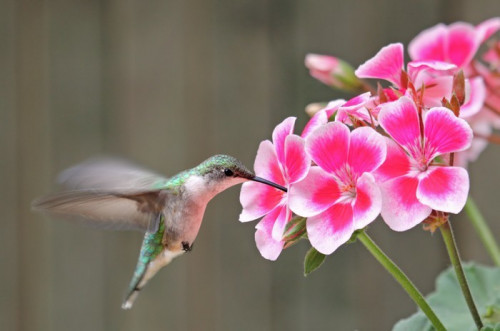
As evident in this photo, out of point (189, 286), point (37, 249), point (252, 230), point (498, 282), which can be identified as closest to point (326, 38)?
point (252, 230)

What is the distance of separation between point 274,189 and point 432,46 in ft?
0.98

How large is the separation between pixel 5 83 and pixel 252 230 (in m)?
0.74

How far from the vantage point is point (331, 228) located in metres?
0.54

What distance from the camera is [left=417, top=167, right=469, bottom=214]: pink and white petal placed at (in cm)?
51

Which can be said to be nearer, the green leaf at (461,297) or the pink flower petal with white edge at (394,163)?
the pink flower petal with white edge at (394,163)

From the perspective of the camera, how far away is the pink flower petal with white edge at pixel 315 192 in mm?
547

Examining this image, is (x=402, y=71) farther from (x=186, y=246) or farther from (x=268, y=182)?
(x=186, y=246)

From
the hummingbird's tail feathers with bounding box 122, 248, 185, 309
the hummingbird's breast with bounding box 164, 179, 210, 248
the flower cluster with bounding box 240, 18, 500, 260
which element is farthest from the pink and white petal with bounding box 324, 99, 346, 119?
the hummingbird's tail feathers with bounding box 122, 248, 185, 309

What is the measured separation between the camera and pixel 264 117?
1.99m

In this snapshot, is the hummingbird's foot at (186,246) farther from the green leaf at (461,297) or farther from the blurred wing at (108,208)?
the green leaf at (461,297)

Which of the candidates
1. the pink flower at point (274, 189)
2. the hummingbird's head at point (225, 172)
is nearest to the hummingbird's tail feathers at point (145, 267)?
the hummingbird's head at point (225, 172)

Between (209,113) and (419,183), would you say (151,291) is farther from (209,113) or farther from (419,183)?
(419,183)

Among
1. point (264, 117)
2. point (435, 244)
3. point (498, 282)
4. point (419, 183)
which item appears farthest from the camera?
point (264, 117)

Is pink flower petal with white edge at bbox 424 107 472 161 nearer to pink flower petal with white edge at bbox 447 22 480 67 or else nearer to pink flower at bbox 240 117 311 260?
pink flower at bbox 240 117 311 260
